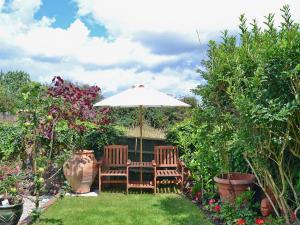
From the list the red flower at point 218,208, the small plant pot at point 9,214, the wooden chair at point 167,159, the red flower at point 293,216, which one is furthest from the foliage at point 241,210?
the small plant pot at point 9,214

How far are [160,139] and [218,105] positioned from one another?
10.8 ft

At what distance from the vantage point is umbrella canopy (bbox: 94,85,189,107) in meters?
7.55

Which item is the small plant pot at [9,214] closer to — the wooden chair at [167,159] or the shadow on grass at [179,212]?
the shadow on grass at [179,212]

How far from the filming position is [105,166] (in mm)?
8367

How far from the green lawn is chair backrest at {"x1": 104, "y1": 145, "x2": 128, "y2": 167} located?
83cm

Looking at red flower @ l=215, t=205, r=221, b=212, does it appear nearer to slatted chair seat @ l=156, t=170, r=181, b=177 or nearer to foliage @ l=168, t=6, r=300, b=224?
foliage @ l=168, t=6, r=300, b=224

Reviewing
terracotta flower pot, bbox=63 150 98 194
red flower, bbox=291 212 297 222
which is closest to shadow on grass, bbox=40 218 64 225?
terracotta flower pot, bbox=63 150 98 194

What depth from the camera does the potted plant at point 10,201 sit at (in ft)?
16.9

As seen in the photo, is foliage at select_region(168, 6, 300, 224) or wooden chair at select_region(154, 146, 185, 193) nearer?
foliage at select_region(168, 6, 300, 224)

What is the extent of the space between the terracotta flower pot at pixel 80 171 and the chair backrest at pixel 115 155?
1.53 feet

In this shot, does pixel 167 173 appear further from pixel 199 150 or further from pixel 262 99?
pixel 262 99

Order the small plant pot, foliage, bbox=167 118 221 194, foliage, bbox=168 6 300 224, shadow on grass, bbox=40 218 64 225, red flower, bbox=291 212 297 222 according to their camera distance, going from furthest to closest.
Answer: foliage, bbox=167 118 221 194 → shadow on grass, bbox=40 218 64 225 → the small plant pot → red flower, bbox=291 212 297 222 → foliage, bbox=168 6 300 224

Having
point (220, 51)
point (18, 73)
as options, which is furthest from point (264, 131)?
point (18, 73)

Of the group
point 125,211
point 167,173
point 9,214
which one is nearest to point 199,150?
point 167,173
